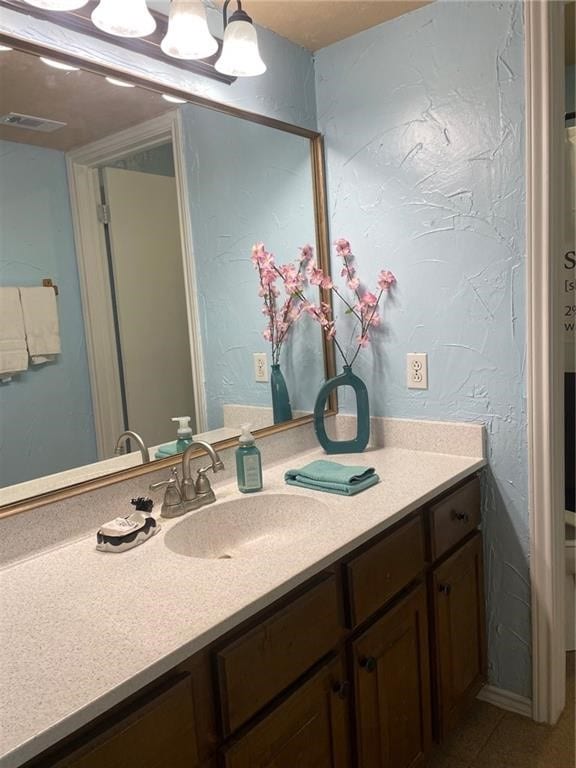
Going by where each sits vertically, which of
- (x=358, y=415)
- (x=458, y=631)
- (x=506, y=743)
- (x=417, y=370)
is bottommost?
(x=506, y=743)

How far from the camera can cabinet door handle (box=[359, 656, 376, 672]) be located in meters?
1.35

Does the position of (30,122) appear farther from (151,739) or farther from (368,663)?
(368,663)

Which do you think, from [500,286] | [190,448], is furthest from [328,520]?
[500,286]

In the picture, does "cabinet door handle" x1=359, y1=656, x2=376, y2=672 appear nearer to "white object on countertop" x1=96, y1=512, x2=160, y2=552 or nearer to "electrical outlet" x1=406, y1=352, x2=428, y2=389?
"white object on countertop" x1=96, y1=512, x2=160, y2=552

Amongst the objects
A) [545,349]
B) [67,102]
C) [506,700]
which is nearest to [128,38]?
[67,102]

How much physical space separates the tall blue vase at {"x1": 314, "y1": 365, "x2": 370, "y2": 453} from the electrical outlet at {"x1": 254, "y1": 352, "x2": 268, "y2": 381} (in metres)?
0.19

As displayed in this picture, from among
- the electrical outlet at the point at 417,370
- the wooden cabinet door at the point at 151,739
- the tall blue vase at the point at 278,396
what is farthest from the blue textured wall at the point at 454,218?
the wooden cabinet door at the point at 151,739

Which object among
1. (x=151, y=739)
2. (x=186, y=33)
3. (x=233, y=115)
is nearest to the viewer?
(x=151, y=739)

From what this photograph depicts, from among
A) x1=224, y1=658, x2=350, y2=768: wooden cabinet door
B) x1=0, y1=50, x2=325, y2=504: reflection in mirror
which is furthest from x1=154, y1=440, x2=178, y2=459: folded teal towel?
x1=224, y1=658, x2=350, y2=768: wooden cabinet door

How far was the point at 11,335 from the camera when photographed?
1.28 m

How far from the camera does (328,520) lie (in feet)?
4.66

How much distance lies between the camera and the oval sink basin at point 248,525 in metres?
1.48

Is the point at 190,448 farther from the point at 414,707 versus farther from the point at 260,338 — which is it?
the point at 414,707

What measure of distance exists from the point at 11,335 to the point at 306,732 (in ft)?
3.33
